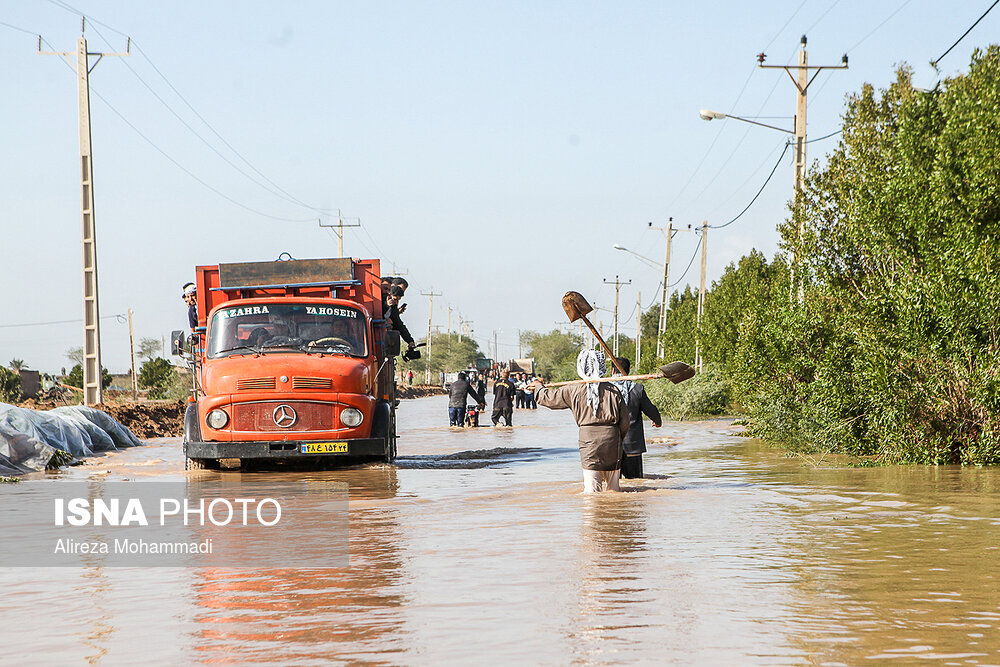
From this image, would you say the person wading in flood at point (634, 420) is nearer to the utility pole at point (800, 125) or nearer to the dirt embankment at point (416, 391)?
the utility pole at point (800, 125)

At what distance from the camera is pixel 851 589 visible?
6402 millimetres

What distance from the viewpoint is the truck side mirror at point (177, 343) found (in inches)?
606

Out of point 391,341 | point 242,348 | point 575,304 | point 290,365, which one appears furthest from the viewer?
point 391,341

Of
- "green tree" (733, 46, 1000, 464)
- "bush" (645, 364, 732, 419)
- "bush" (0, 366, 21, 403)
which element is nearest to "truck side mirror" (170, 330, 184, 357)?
"green tree" (733, 46, 1000, 464)

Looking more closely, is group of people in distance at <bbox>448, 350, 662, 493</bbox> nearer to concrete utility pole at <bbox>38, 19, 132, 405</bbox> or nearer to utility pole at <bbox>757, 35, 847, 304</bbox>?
utility pole at <bbox>757, 35, 847, 304</bbox>

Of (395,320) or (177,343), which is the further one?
(395,320)

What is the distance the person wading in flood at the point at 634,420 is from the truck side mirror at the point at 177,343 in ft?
21.2

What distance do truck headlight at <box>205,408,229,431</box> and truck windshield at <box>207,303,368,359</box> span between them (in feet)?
3.41

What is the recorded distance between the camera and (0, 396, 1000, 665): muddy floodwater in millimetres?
5160

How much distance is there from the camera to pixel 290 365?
14.7 metres

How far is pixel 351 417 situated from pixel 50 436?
7079 mm

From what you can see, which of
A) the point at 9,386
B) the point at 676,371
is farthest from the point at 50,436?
the point at 9,386

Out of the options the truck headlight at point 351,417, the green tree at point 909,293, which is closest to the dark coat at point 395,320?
the truck headlight at point 351,417

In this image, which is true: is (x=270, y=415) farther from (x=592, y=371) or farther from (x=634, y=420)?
(x=592, y=371)
